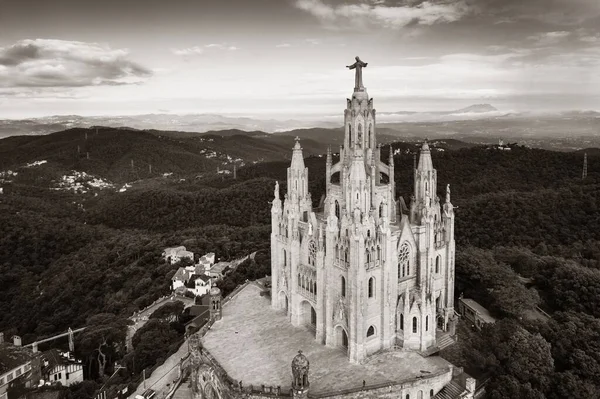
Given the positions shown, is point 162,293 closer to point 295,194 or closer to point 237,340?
point 237,340

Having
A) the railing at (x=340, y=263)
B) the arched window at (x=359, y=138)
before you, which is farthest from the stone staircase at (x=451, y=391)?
the arched window at (x=359, y=138)

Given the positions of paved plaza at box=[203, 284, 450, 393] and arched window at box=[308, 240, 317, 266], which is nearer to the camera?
paved plaza at box=[203, 284, 450, 393]

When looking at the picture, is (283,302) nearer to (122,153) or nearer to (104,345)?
(104,345)

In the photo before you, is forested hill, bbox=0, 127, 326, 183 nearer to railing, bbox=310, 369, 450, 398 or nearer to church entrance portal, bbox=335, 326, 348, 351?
church entrance portal, bbox=335, 326, 348, 351

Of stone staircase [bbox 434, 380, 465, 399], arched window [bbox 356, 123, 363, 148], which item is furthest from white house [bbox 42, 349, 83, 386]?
arched window [bbox 356, 123, 363, 148]

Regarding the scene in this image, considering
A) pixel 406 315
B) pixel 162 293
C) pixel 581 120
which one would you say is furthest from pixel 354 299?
pixel 581 120

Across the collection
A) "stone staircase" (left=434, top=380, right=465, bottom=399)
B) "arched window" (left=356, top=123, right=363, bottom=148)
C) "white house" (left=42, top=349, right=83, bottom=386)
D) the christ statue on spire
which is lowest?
"white house" (left=42, top=349, right=83, bottom=386)

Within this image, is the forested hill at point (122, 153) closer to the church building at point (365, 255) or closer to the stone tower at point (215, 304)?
the stone tower at point (215, 304)
